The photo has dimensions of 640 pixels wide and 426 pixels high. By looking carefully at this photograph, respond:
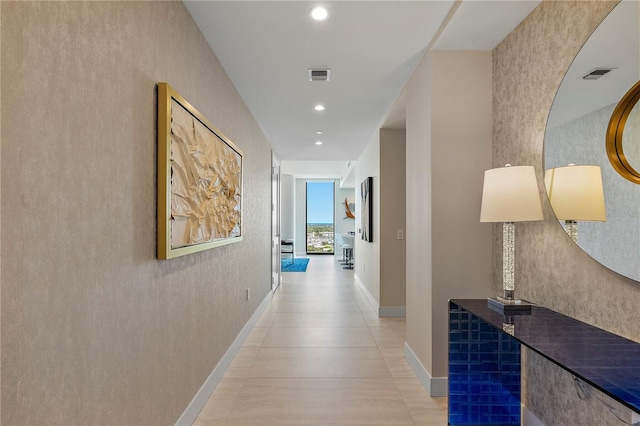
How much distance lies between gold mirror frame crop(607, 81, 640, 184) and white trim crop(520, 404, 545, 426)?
148 centimetres

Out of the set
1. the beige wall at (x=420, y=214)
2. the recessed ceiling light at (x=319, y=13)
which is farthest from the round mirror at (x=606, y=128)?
the recessed ceiling light at (x=319, y=13)

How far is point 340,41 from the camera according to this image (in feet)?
8.13

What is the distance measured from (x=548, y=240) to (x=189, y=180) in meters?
2.08

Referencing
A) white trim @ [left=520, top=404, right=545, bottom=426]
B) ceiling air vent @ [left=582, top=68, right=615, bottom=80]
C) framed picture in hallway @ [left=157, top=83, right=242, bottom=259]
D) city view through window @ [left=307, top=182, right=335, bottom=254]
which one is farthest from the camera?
city view through window @ [left=307, top=182, right=335, bottom=254]

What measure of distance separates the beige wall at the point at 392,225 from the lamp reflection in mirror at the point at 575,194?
2.76 metres

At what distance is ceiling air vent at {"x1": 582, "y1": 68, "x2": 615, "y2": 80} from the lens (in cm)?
153

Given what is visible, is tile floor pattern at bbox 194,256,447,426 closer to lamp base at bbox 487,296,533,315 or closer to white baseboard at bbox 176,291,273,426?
white baseboard at bbox 176,291,273,426

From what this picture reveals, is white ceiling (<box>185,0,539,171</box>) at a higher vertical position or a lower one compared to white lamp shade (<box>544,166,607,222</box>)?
higher

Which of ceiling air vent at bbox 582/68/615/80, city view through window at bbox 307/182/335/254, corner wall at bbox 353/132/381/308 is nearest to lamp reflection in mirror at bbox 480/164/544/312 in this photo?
ceiling air vent at bbox 582/68/615/80

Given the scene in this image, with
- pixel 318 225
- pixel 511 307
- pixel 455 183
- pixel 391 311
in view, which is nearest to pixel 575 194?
pixel 511 307

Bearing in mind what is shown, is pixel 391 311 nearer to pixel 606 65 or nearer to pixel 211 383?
pixel 211 383

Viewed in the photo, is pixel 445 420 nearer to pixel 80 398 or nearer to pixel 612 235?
pixel 612 235

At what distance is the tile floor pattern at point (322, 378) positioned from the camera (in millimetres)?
2266

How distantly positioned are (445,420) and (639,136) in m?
1.90
